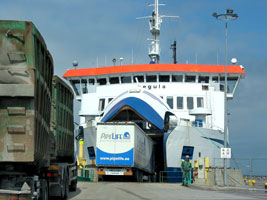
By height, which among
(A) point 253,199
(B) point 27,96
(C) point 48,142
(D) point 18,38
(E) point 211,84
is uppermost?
(E) point 211,84

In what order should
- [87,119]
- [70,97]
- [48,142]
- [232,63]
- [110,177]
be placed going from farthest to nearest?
[232,63]
[87,119]
[110,177]
[70,97]
[48,142]

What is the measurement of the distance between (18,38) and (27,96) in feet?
4.02

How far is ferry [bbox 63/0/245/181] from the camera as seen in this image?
95.9 ft

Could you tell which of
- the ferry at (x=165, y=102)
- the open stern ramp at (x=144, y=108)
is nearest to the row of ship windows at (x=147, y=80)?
the ferry at (x=165, y=102)

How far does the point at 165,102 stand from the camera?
31.9 meters

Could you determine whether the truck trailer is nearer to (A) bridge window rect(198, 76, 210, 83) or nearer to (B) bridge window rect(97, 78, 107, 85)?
(A) bridge window rect(198, 76, 210, 83)

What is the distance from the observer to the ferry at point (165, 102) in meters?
29.2

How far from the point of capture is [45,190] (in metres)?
11.9

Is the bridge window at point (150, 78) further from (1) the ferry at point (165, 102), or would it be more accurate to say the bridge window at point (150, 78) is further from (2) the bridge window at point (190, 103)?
(2) the bridge window at point (190, 103)

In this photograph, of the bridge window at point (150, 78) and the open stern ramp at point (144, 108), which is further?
the bridge window at point (150, 78)

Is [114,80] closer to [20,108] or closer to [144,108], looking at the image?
[144,108]

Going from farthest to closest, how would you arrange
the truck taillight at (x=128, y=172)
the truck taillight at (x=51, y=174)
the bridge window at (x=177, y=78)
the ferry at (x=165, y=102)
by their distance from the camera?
the bridge window at (x=177, y=78), the ferry at (x=165, y=102), the truck taillight at (x=128, y=172), the truck taillight at (x=51, y=174)

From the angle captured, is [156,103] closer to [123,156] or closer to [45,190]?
[123,156]

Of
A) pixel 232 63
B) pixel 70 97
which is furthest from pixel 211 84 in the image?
pixel 70 97
